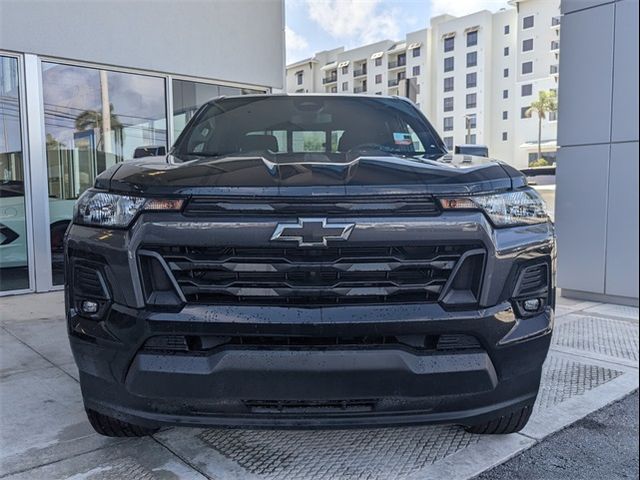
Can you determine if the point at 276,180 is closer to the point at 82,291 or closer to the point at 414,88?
the point at 82,291

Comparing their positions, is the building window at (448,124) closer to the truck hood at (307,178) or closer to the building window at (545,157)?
the building window at (545,157)

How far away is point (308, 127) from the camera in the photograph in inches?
133

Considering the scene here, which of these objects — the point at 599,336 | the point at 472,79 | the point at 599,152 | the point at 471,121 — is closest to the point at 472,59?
the point at 472,79

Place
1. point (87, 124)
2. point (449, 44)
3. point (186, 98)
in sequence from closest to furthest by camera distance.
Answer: point (87, 124) → point (186, 98) → point (449, 44)

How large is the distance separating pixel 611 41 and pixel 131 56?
5435mm

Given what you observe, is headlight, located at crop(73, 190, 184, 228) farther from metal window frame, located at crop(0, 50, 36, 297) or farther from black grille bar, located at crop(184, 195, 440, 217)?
metal window frame, located at crop(0, 50, 36, 297)

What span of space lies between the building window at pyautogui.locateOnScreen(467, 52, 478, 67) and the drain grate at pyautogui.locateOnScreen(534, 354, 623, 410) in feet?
207

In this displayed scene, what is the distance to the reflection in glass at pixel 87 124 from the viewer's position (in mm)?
6227

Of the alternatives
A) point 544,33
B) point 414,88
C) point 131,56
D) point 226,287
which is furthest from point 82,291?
point 544,33

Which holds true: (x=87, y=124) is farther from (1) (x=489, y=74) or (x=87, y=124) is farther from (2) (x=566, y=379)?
(1) (x=489, y=74)

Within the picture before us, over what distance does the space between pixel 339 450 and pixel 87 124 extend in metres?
5.69

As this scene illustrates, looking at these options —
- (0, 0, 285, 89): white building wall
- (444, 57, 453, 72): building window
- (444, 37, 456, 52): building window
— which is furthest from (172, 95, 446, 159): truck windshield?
(444, 37, 456, 52): building window

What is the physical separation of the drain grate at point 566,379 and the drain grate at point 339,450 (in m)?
0.80

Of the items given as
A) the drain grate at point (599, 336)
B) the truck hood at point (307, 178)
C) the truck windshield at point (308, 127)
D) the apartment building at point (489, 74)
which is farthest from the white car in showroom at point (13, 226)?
the apartment building at point (489, 74)
